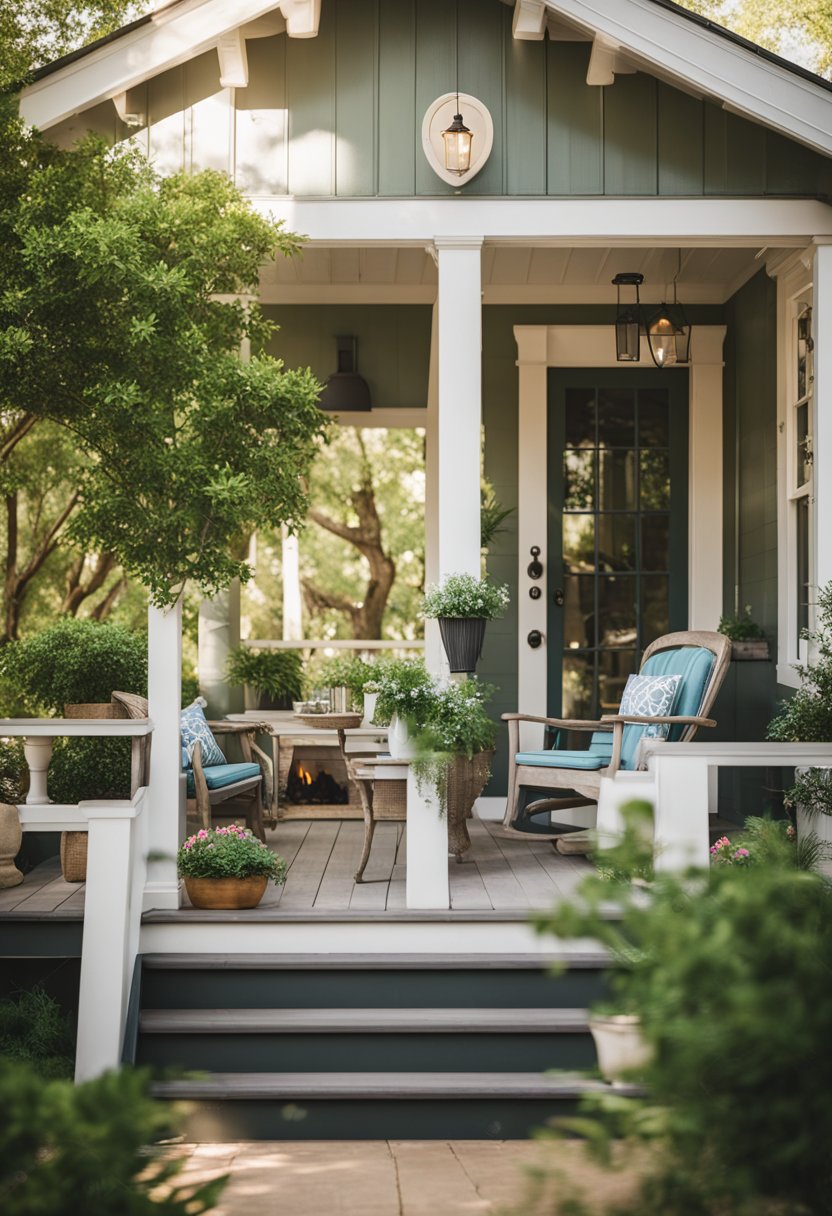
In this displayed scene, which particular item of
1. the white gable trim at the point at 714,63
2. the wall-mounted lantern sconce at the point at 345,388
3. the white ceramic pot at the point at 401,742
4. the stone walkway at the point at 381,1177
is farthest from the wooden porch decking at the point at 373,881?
the white gable trim at the point at 714,63

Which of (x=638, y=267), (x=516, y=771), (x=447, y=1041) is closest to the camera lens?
(x=447, y=1041)

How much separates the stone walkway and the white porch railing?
0.44 metres

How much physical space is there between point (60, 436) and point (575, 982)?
27.8ft

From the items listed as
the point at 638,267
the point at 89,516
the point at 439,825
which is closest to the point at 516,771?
the point at 439,825

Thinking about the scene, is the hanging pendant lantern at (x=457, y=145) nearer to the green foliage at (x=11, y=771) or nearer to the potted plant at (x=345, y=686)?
the potted plant at (x=345, y=686)

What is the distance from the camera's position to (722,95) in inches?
198

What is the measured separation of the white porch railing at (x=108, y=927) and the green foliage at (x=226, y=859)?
0.65 feet

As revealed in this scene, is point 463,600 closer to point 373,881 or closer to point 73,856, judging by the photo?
point 373,881

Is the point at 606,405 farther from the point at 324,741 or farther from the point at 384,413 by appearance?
the point at 324,741

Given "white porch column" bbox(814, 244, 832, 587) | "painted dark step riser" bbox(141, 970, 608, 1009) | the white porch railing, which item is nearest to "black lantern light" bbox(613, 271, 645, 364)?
"white porch column" bbox(814, 244, 832, 587)

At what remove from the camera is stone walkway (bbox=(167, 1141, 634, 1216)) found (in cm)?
345

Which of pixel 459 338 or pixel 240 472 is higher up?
pixel 459 338

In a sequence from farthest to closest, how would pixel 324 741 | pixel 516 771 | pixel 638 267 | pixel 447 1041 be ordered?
Result: pixel 324 741
pixel 638 267
pixel 516 771
pixel 447 1041

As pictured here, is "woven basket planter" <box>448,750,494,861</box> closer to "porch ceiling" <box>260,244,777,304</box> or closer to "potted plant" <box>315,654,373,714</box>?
"potted plant" <box>315,654,373,714</box>
